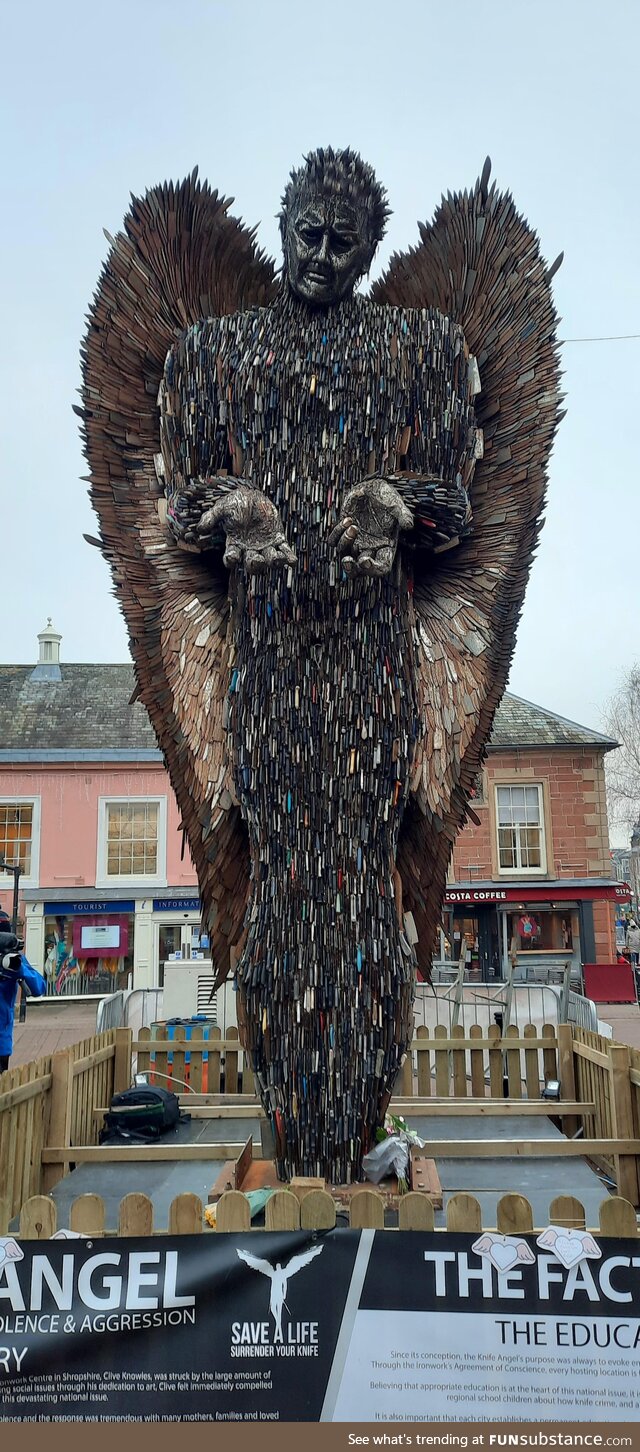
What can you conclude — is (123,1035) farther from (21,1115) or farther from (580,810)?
(580,810)

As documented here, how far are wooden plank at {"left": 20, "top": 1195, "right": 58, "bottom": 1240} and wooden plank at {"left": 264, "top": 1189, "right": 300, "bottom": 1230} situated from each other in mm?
662

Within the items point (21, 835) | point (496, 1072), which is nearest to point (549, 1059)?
point (496, 1072)

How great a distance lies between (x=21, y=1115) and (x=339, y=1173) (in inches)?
62.6

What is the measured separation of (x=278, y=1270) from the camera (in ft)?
8.63

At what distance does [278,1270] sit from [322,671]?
2471mm

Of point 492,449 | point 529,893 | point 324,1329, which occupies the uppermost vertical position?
point 492,449

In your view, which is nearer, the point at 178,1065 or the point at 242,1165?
the point at 242,1165

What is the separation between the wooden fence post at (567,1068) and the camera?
6285 millimetres

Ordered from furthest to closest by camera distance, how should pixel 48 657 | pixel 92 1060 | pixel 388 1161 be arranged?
pixel 48 657 → pixel 92 1060 → pixel 388 1161

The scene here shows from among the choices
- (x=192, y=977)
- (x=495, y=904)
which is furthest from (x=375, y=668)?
(x=495, y=904)

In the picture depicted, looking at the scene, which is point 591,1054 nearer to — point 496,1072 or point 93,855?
point 496,1072

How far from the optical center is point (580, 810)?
19.3 metres

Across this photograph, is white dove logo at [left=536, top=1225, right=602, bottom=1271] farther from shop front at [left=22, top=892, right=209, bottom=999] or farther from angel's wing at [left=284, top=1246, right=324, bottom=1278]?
shop front at [left=22, top=892, right=209, bottom=999]

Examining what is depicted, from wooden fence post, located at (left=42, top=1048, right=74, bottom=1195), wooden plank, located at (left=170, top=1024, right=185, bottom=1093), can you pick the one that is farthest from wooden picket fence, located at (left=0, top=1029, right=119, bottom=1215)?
wooden plank, located at (left=170, top=1024, right=185, bottom=1093)
